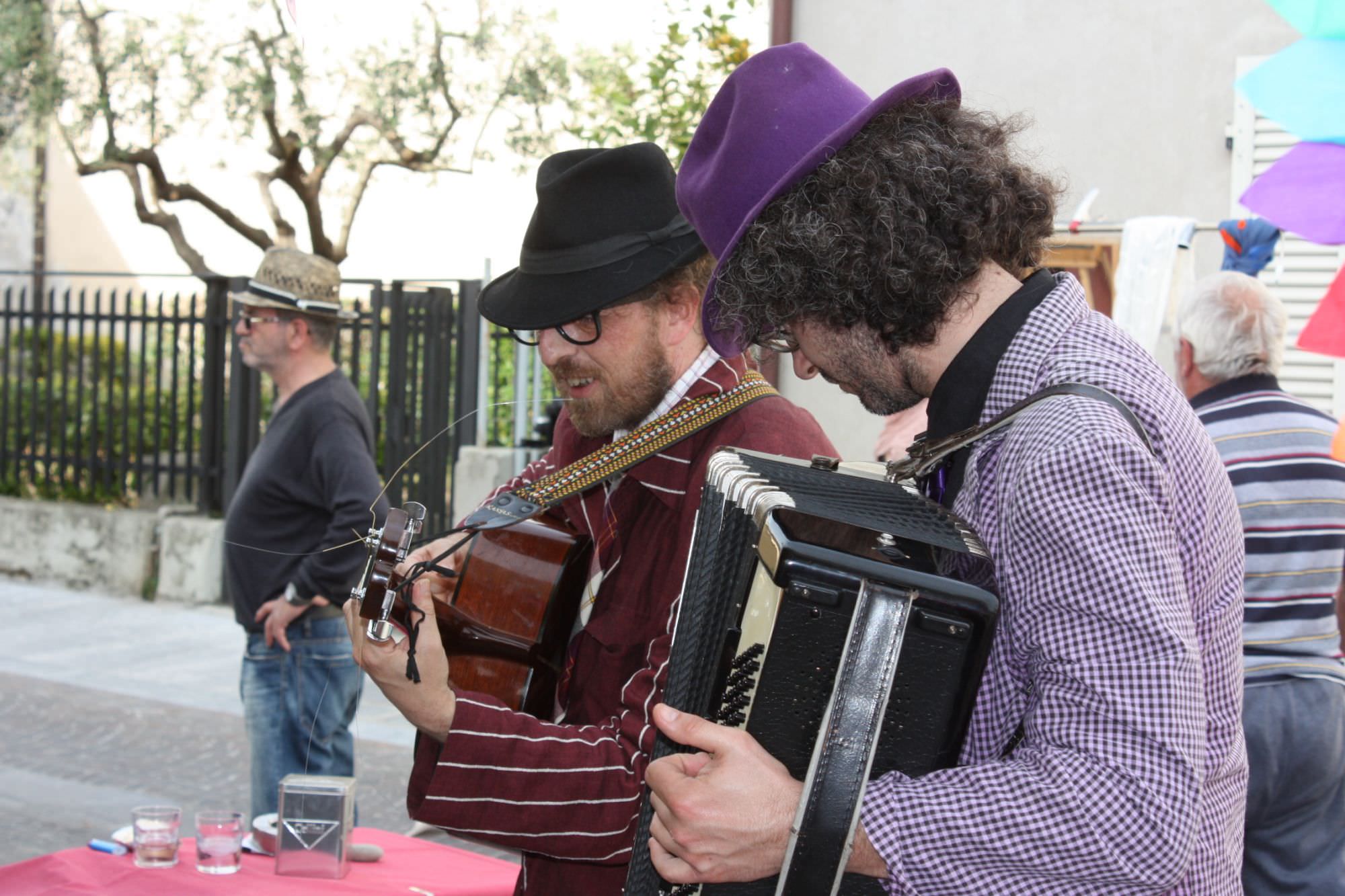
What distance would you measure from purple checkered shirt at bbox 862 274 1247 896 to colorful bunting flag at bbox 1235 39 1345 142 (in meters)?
1.32

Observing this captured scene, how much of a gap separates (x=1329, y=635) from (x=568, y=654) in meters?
2.14

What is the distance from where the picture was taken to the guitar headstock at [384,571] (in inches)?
70.9

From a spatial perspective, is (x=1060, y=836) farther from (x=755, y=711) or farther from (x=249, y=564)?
(x=249, y=564)

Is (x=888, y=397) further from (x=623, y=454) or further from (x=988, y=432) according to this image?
(x=623, y=454)

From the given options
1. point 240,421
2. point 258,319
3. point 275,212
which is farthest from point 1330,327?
point 275,212

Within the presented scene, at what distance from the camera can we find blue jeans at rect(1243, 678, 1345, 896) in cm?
315

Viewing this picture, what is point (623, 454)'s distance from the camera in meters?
2.10

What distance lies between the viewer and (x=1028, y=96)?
6.51 m

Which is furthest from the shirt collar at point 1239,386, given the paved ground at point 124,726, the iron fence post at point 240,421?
the iron fence post at point 240,421

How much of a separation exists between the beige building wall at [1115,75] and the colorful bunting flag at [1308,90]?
371cm

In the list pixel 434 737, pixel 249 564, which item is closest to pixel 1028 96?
pixel 249 564

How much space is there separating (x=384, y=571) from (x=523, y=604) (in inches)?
10.5

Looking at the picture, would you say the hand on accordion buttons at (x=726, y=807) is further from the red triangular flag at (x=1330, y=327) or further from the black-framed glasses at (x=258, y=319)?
the black-framed glasses at (x=258, y=319)

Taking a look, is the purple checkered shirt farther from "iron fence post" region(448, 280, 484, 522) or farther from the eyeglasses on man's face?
"iron fence post" region(448, 280, 484, 522)
